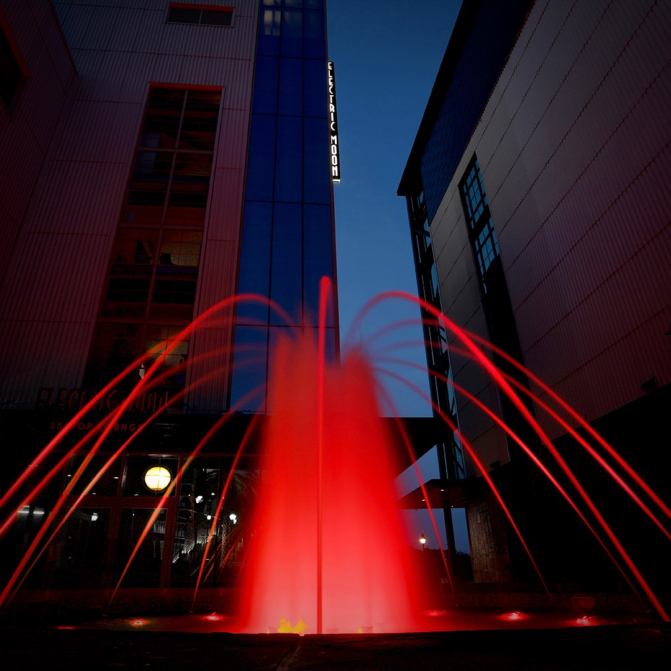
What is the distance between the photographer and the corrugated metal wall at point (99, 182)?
19.9 metres

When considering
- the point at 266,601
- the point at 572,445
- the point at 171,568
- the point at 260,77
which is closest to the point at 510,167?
the point at 572,445

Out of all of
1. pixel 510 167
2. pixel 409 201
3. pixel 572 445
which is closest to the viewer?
pixel 572 445

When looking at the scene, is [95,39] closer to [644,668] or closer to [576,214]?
[576,214]

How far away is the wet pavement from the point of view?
3520 mm

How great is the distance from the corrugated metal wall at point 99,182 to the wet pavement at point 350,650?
587 inches

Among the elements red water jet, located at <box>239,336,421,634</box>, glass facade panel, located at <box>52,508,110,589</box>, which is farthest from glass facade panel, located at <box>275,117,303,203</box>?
glass facade panel, located at <box>52,508,110,589</box>

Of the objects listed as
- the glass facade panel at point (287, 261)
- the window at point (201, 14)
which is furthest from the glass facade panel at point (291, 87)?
the glass facade panel at point (287, 261)

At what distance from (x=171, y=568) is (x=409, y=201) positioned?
41.0m

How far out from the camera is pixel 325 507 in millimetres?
10961

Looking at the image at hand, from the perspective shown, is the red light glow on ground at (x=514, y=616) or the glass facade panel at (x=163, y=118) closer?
the red light glow on ground at (x=514, y=616)

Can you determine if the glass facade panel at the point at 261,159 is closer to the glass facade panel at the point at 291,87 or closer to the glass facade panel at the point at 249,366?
the glass facade panel at the point at 291,87

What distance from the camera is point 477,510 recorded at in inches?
1050

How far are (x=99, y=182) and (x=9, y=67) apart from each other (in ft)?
21.2

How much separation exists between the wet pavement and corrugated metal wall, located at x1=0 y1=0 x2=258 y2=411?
14922 mm
